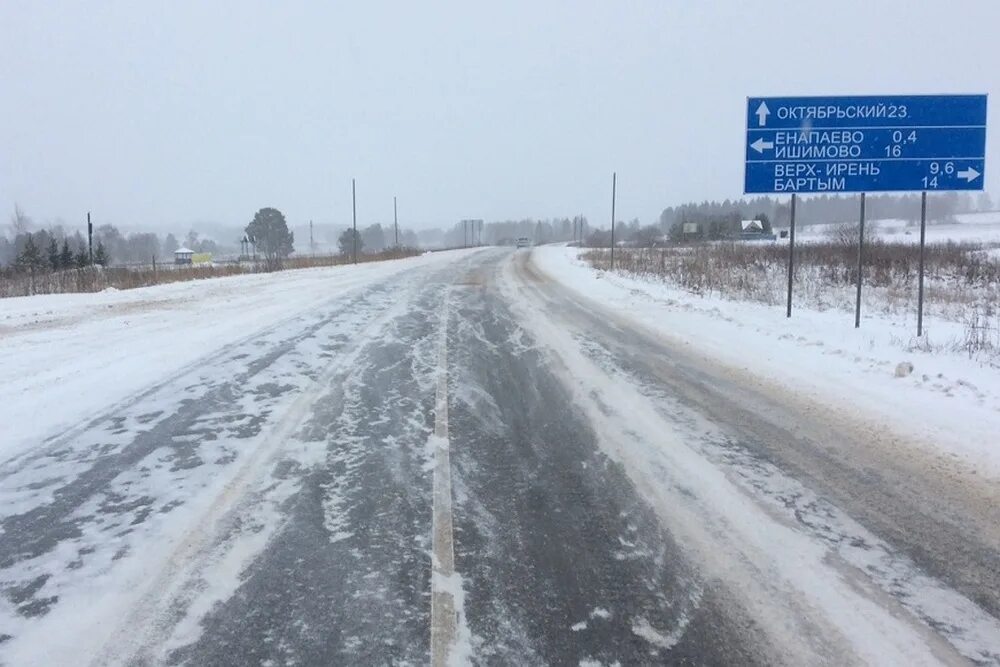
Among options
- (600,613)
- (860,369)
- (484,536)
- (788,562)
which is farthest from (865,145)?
(600,613)

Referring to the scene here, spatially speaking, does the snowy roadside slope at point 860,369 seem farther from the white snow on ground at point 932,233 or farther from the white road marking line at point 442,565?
the white snow on ground at point 932,233

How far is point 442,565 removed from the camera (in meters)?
3.69

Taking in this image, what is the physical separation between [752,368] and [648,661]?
7092mm

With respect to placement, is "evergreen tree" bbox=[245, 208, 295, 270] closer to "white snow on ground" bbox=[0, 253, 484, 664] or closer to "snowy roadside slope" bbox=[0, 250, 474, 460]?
"snowy roadside slope" bbox=[0, 250, 474, 460]

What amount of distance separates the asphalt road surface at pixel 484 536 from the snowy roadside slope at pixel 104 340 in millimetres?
613

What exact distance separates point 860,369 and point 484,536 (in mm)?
7009

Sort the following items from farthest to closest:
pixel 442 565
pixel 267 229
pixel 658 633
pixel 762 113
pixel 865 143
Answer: pixel 267 229 → pixel 762 113 → pixel 865 143 → pixel 442 565 → pixel 658 633

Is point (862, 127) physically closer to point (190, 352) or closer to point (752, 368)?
point (752, 368)

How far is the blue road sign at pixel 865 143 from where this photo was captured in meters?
12.4

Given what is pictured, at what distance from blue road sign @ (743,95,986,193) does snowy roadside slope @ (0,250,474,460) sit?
10.5 meters

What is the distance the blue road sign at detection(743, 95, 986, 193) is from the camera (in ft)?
40.5

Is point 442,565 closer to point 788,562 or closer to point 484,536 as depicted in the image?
point 484,536

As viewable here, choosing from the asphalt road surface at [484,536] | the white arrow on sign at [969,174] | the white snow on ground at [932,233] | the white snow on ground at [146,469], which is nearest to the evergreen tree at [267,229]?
the white snow on ground at [932,233]

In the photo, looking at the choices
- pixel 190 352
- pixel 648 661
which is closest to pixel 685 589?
pixel 648 661
